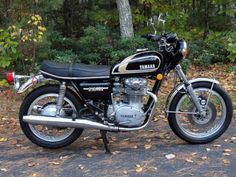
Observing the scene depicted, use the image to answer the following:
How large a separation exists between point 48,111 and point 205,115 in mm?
1816

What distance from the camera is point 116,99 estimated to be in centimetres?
489

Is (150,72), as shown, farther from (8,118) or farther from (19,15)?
(19,15)

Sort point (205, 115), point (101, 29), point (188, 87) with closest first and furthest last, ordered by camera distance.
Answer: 1. point (188, 87)
2. point (205, 115)
3. point (101, 29)

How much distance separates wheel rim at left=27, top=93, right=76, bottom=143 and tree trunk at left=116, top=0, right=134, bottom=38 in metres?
5.57

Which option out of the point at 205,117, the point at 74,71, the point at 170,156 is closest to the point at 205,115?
the point at 205,117

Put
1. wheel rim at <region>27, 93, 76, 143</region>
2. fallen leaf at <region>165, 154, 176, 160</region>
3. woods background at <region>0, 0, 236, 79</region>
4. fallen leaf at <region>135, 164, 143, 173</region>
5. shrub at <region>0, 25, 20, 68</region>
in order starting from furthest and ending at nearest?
1. woods background at <region>0, 0, 236, 79</region>
2. shrub at <region>0, 25, 20, 68</region>
3. wheel rim at <region>27, 93, 76, 143</region>
4. fallen leaf at <region>165, 154, 176, 160</region>
5. fallen leaf at <region>135, 164, 143, 173</region>

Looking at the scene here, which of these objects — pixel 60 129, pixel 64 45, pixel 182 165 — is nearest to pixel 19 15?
pixel 64 45

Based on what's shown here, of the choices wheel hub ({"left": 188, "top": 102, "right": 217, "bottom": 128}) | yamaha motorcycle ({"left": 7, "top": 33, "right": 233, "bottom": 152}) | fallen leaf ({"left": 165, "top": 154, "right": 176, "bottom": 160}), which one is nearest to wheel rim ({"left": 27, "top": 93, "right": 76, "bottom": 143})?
yamaha motorcycle ({"left": 7, "top": 33, "right": 233, "bottom": 152})

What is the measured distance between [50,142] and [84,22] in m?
6.53

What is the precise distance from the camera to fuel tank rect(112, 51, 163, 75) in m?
4.71

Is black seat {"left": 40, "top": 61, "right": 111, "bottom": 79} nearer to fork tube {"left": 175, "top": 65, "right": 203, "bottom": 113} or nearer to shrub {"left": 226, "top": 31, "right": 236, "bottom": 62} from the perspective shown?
fork tube {"left": 175, "top": 65, "right": 203, "bottom": 113}

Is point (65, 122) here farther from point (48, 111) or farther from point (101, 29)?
point (101, 29)

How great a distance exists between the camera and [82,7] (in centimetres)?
1109

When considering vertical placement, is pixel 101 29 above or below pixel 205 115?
above
